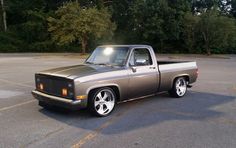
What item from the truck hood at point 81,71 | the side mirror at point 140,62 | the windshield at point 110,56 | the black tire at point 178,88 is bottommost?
the black tire at point 178,88

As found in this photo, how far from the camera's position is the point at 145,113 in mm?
6305

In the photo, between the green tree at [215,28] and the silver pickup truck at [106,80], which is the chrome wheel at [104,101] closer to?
the silver pickup truck at [106,80]

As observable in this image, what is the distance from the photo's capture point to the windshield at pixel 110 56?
668cm

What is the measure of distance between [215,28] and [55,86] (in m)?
25.8

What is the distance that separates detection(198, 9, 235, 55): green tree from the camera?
91.0ft

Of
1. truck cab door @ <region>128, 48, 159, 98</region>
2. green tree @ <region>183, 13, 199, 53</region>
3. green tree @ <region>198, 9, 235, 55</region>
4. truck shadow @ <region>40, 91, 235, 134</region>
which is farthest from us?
green tree @ <region>183, 13, 199, 53</region>

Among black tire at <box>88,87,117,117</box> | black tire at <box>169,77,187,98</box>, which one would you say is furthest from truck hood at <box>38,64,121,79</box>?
black tire at <box>169,77,187,98</box>

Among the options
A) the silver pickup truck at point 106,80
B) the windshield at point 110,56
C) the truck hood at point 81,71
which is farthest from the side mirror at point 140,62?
the truck hood at point 81,71

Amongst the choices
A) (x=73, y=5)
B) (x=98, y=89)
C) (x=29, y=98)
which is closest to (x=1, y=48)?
(x=73, y=5)

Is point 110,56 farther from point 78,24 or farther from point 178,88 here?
point 78,24

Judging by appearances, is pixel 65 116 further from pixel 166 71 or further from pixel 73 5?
pixel 73 5

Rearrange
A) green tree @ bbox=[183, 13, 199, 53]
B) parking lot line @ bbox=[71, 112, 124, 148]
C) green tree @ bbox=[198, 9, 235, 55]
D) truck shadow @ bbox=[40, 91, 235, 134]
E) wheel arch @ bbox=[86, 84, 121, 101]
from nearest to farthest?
1. parking lot line @ bbox=[71, 112, 124, 148]
2. truck shadow @ bbox=[40, 91, 235, 134]
3. wheel arch @ bbox=[86, 84, 121, 101]
4. green tree @ bbox=[198, 9, 235, 55]
5. green tree @ bbox=[183, 13, 199, 53]

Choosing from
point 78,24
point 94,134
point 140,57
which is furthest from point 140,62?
point 78,24

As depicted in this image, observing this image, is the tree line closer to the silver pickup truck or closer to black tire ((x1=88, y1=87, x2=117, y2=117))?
the silver pickup truck
